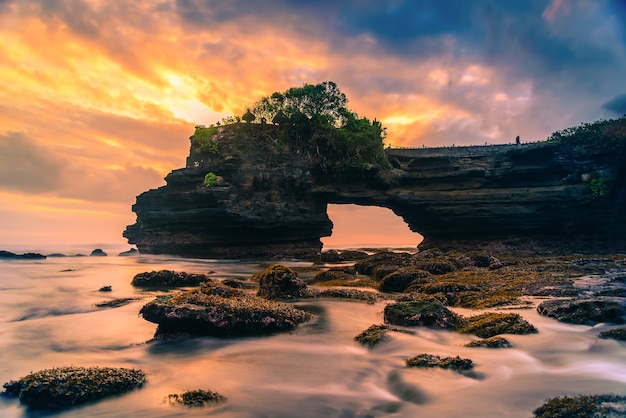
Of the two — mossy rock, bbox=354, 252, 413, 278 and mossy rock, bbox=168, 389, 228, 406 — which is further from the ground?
mossy rock, bbox=354, 252, 413, 278

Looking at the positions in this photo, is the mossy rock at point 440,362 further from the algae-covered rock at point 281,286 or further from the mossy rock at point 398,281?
the mossy rock at point 398,281

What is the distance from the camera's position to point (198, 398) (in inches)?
176

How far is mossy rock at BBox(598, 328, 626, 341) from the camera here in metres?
5.98

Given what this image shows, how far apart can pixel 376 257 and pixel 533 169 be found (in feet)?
74.4

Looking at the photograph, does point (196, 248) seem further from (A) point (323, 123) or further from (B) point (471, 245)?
(B) point (471, 245)

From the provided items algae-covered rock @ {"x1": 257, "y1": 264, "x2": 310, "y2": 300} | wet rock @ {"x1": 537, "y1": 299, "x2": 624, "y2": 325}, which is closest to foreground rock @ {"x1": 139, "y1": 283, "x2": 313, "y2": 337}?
algae-covered rock @ {"x1": 257, "y1": 264, "x2": 310, "y2": 300}

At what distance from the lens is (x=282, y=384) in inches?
198

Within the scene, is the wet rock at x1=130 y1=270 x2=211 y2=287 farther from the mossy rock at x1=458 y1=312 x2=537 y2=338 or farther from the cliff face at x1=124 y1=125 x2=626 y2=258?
the cliff face at x1=124 y1=125 x2=626 y2=258

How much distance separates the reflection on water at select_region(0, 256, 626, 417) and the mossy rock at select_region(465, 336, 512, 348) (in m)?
0.15

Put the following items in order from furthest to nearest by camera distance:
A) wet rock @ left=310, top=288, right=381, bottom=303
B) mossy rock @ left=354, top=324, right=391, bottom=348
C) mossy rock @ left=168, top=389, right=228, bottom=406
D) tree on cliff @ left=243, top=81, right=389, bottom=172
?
tree on cliff @ left=243, top=81, right=389, bottom=172
wet rock @ left=310, top=288, right=381, bottom=303
mossy rock @ left=354, top=324, right=391, bottom=348
mossy rock @ left=168, top=389, right=228, bottom=406

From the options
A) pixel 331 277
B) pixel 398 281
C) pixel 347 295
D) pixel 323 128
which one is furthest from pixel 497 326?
pixel 323 128

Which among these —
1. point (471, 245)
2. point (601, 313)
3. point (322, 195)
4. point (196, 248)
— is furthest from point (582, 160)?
point (196, 248)

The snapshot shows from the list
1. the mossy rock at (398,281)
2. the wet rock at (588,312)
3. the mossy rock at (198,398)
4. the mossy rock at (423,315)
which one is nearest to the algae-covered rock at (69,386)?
the mossy rock at (198,398)

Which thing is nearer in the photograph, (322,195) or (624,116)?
(624,116)
